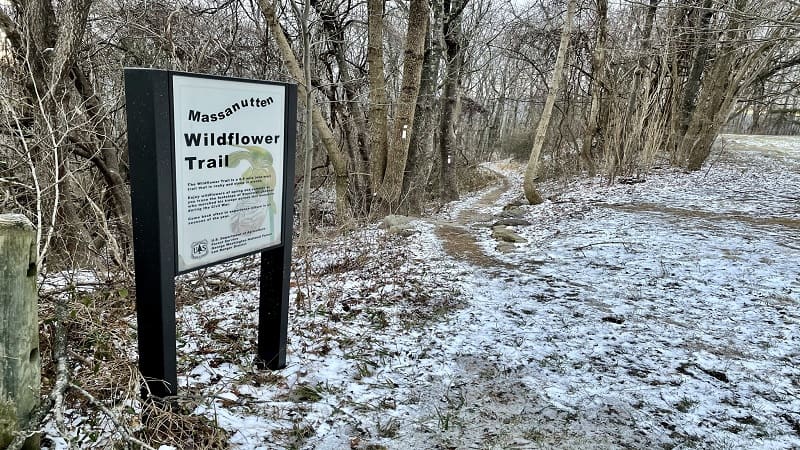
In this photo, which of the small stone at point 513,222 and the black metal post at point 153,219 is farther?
the small stone at point 513,222

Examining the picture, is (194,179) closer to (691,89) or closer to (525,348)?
(525,348)

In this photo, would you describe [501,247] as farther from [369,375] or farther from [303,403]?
[303,403]

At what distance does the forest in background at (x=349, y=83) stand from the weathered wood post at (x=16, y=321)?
152cm

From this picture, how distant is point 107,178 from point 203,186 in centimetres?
636

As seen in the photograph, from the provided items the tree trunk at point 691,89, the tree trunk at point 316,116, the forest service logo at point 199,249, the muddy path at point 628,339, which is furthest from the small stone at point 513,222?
the tree trunk at point 691,89

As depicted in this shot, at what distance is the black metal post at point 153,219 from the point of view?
2.09 meters

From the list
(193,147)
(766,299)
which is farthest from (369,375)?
(766,299)

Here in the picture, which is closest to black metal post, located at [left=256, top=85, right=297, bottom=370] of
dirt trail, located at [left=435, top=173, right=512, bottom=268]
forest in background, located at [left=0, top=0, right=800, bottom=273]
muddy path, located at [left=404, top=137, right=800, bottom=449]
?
muddy path, located at [left=404, top=137, right=800, bottom=449]

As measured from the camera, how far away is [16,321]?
5.70ft

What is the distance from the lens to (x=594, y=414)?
2.87 metres

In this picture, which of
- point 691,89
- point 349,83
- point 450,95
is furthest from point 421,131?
point 691,89

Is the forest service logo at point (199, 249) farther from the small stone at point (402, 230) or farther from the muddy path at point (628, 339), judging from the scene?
the small stone at point (402, 230)

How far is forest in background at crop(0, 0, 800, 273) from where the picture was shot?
519cm

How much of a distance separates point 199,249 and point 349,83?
7.50 metres
